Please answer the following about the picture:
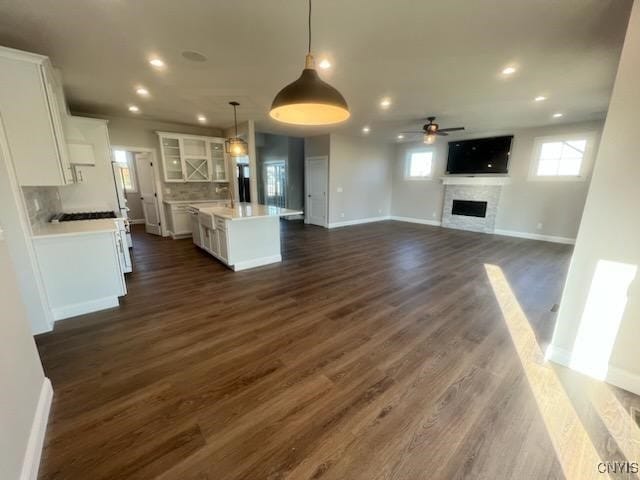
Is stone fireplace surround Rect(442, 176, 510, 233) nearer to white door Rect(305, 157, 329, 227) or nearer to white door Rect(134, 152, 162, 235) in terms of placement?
white door Rect(305, 157, 329, 227)

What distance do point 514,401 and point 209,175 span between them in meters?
6.95

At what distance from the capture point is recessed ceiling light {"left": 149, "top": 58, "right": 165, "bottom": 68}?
290 cm

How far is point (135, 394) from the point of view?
1.79m

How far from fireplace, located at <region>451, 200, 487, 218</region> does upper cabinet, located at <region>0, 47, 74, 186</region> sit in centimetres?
839

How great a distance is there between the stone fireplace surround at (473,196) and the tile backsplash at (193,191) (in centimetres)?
647

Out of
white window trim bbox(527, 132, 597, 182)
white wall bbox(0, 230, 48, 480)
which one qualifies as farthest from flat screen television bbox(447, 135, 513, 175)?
white wall bbox(0, 230, 48, 480)

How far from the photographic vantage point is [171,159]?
6160 millimetres

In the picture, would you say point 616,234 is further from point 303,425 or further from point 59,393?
point 59,393

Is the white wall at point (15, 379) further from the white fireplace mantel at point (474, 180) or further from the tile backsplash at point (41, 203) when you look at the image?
the white fireplace mantel at point (474, 180)

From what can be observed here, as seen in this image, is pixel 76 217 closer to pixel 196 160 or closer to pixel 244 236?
pixel 244 236

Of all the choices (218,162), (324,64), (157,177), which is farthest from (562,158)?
(157,177)

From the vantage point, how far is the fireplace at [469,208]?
7.21 metres

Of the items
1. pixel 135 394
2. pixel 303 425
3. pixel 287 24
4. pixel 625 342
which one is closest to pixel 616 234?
pixel 625 342

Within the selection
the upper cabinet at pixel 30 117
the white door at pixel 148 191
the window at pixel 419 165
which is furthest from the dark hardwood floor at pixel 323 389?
the window at pixel 419 165
